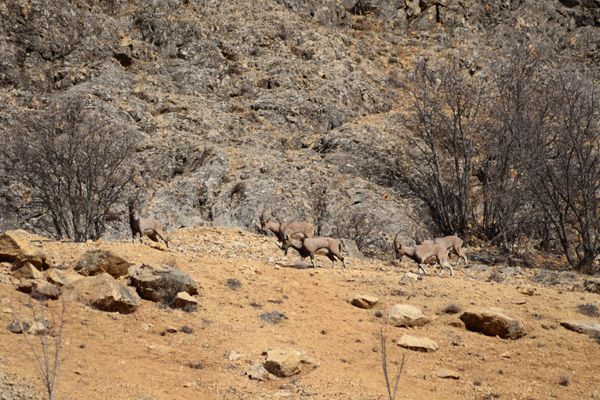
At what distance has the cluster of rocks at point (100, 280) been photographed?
12.4m

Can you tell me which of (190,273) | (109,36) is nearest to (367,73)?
(109,36)

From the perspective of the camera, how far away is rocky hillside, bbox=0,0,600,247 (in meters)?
29.9

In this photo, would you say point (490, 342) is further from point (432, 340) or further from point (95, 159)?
point (95, 159)

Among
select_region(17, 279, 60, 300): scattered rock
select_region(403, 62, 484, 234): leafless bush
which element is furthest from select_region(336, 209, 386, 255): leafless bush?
select_region(17, 279, 60, 300): scattered rock

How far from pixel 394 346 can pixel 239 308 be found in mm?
3287

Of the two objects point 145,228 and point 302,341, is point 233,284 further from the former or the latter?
point 145,228

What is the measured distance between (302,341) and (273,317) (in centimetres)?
116

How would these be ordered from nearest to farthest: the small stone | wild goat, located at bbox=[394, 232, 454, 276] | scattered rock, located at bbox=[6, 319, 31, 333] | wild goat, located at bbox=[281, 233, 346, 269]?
1. scattered rock, located at bbox=[6, 319, 31, 333]
2. the small stone
3. wild goat, located at bbox=[281, 233, 346, 269]
4. wild goat, located at bbox=[394, 232, 454, 276]

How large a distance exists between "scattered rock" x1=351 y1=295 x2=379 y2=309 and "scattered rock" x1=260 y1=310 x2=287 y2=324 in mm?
1874

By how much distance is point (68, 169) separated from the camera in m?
24.6

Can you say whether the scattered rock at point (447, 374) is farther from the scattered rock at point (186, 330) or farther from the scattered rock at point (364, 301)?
the scattered rock at point (186, 330)

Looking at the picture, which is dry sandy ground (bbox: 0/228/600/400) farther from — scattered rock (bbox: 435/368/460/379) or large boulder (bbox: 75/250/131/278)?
large boulder (bbox: 75/250/131/278)

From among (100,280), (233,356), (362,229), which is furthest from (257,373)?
(362,229)

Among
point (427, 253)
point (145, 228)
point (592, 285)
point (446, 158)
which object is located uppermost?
point (145, 228)
